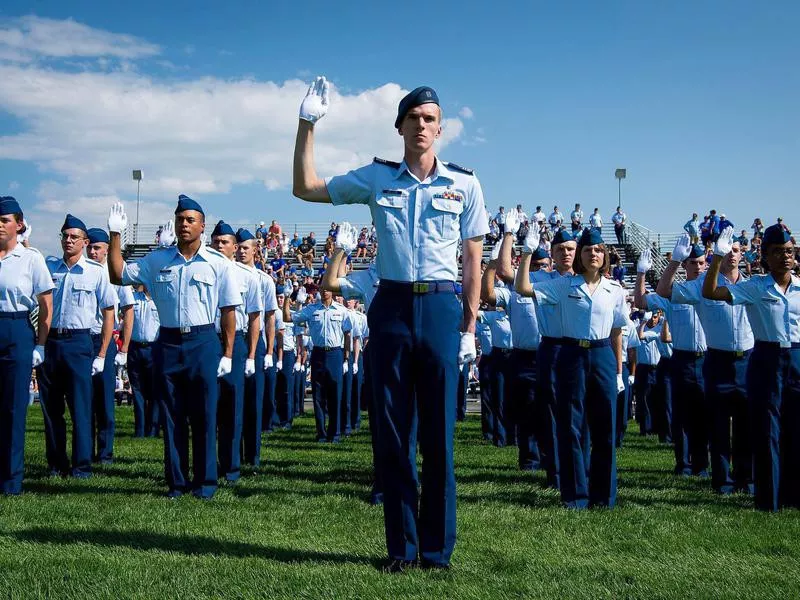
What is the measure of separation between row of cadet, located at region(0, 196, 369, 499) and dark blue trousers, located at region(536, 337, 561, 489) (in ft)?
9.94

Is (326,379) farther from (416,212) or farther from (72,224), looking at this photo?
(416,212)

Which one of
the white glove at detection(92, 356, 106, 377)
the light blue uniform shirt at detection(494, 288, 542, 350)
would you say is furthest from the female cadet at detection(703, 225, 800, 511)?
the white glove at detection(92, 356, 106, 377)

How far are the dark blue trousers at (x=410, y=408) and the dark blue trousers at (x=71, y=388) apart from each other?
4808 mm

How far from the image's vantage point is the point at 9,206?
298 inches

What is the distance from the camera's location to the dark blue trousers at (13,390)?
24.6 feet

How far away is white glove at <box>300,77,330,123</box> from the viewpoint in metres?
4.82

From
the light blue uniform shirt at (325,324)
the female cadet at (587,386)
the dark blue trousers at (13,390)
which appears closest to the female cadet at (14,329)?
the dark blue trousers at (13,390)

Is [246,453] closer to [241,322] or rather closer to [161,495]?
[241,322]

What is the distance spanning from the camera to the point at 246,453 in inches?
410

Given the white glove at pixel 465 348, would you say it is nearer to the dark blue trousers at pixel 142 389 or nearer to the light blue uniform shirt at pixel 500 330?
the light blue uniform shirt at pixel 500 330

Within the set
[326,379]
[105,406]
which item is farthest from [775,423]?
[326,379]

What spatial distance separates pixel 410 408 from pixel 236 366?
4.43 metres

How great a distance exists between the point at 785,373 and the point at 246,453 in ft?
19.8

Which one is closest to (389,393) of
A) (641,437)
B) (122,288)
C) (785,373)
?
(785,373)
